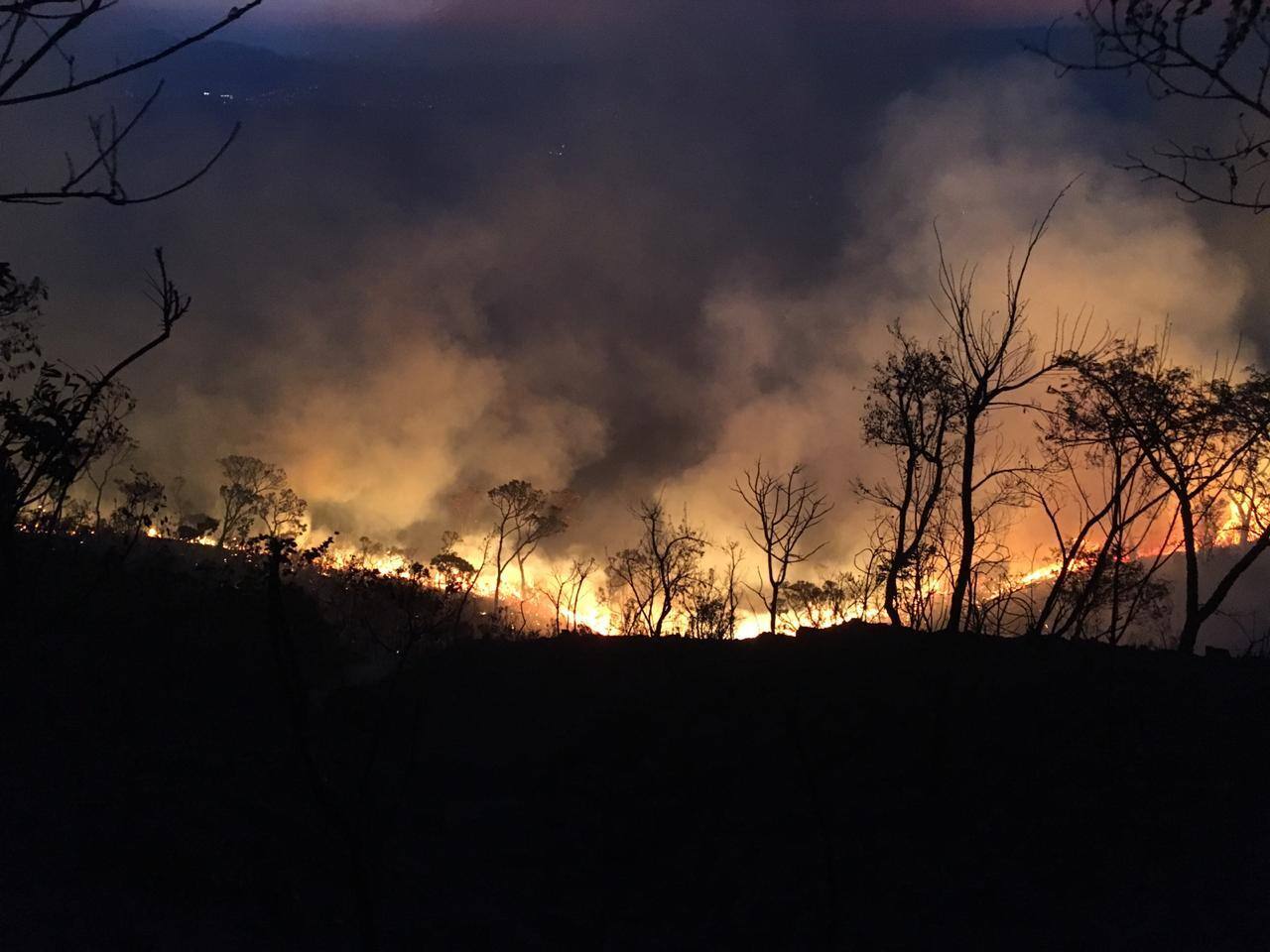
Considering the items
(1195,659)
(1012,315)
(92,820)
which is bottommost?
(92,820)

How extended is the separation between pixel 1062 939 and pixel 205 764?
32.1 feet

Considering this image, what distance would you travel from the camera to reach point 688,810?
11.3 m

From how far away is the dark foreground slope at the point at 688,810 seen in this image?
809cm

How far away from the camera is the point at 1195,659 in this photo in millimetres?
12969

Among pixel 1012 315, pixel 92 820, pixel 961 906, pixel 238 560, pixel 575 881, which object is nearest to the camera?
pixel 961 906

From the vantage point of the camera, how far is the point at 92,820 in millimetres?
9375

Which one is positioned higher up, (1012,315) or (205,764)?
(1012,315)

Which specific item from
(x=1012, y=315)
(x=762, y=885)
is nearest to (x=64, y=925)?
(x=762, y=885)

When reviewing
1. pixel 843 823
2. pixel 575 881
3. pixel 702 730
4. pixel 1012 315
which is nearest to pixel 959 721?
pixel 843 823

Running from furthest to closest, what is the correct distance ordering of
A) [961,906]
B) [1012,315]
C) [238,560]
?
[238,560], [1012,315], [961,906]

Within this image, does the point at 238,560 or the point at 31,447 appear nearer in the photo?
the point at 31,447

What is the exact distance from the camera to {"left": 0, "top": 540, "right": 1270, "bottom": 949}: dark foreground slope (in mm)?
8094

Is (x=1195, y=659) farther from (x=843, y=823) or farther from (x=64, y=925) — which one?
(x=64, y=925)

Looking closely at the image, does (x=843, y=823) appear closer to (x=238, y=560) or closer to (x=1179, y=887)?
(x=1179, y=887)
